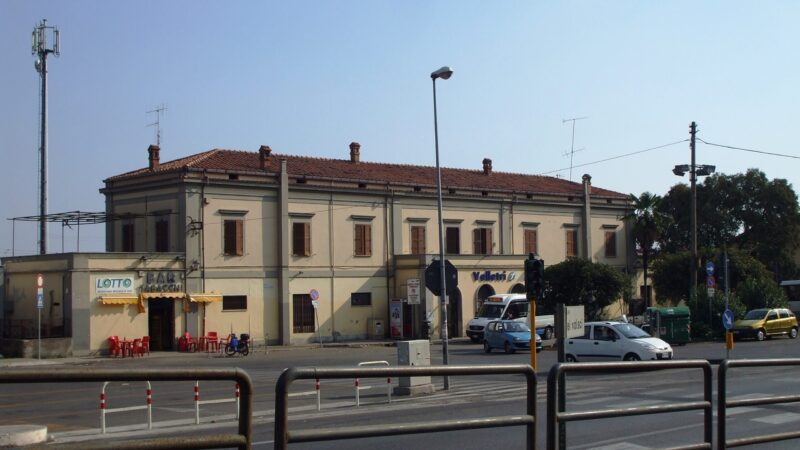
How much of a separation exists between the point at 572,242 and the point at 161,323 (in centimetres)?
3132

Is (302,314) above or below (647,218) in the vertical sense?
below

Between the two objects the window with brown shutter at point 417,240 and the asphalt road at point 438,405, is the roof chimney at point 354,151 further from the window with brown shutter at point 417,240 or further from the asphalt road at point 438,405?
the asphalt road at point 438,405

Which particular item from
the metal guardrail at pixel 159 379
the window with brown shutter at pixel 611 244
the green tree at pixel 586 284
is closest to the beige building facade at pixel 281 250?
the window with brown shutter at pixel 611 244

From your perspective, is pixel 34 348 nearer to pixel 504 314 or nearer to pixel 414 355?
pixel 504 314

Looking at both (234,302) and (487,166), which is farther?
(487,166)

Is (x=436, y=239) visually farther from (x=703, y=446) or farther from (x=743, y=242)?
(x=703, y=446)

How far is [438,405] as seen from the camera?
17453mm

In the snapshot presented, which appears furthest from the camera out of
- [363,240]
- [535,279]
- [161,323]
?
[363,240]

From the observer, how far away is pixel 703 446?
670 cm

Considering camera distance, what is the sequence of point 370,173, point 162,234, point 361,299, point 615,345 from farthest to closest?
point 370,173, point 361,299, point 162,234, point 615,345

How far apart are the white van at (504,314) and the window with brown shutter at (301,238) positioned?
10.4 metres

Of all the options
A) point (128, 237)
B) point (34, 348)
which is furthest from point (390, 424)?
point (128, 237)

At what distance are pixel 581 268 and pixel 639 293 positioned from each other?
19.6 meters

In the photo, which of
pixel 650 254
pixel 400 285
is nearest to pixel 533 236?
pixel 400 285
